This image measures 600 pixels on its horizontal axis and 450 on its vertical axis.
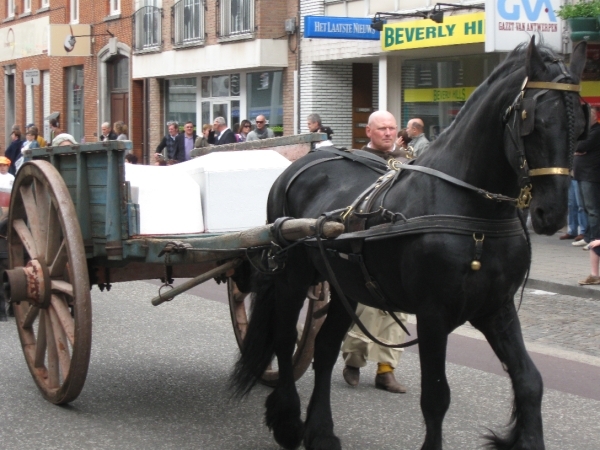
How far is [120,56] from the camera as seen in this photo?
98.7 feet

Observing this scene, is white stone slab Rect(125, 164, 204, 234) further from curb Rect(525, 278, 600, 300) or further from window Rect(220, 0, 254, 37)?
window Rect(220, 0, 254, 37)

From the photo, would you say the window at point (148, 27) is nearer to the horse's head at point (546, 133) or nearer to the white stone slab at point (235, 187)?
the white stone slab at point (235, 187)

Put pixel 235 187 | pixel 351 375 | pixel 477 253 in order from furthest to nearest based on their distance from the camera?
1. pixel 351 375
2. pixel 235 187
3. pixel 477 253

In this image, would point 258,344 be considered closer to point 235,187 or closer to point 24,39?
point 235,187

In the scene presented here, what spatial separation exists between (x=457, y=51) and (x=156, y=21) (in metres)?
11.7

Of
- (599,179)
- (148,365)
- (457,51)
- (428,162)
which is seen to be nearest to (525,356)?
(428,162)

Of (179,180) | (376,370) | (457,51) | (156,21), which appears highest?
(156,21)

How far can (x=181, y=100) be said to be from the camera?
2784 cm

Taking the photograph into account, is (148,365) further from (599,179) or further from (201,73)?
(201,73)

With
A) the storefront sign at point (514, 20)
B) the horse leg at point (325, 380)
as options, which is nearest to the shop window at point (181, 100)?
the storefront sign at point (514, 20)

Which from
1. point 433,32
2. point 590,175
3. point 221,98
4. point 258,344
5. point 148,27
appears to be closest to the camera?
point 258,344

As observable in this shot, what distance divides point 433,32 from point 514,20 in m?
3.18

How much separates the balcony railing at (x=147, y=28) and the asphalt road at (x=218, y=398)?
19.3 meters

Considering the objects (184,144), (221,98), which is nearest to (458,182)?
(184,144)
